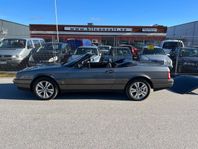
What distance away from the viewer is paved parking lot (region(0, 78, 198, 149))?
12.4 ft

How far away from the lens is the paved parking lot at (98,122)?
12.4ft

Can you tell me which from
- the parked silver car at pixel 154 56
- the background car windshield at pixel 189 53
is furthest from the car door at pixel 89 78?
the background car windshield at pixel 189 53

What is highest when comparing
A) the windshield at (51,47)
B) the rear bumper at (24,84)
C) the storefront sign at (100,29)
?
the storefront sign at (100,29)

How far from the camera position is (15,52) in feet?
43.2

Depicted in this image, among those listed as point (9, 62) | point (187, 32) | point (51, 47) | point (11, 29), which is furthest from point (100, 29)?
point (9, 62)

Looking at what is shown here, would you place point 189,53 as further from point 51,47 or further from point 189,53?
point 51,47

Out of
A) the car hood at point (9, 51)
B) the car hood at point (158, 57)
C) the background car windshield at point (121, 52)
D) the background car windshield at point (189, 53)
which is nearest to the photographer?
the car hood at point (158, 57)

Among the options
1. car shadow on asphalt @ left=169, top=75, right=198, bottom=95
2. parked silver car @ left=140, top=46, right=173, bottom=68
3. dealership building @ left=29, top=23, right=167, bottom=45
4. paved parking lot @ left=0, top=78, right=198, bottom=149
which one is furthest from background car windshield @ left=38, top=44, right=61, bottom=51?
dealership building @ left=29, top=23, right=167, bottom=45

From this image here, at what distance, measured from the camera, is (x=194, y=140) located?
12.7 ft

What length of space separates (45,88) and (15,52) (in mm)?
7707

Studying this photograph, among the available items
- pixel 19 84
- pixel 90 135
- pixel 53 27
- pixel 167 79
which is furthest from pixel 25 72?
pixel 53 27

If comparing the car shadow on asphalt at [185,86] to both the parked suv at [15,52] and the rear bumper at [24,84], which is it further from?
the parked suv at [15,52]

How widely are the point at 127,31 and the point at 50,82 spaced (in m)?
42.7

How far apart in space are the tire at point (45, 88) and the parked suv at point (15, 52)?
7233 mm
